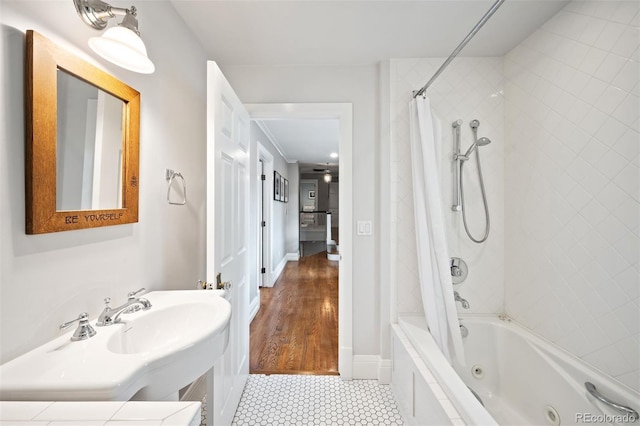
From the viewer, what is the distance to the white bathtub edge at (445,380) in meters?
1.00

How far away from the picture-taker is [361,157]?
6.38 feet

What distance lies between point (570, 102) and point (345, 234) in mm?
1488

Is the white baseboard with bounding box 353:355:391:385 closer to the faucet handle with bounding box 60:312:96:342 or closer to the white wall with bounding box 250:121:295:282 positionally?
the faucet handle with bounding box 60:312:96:342

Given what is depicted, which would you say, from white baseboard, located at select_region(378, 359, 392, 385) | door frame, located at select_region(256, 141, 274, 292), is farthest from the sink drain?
door frame, located at select_region(256, 141, 274, 292)

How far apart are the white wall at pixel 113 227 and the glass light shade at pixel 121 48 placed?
12 centimetres

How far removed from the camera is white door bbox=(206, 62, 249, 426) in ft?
4.06

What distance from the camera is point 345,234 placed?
1940mm

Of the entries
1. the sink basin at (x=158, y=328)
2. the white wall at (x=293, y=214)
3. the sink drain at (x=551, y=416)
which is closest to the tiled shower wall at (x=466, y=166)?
the sink drain at (x=551, y=416)

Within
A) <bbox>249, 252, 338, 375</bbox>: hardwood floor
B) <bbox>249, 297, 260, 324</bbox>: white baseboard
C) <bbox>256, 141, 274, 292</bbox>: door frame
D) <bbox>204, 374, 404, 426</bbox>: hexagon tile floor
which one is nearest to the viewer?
<bbox>204, 374, 404, 426</bbox>: hexagon tile floor

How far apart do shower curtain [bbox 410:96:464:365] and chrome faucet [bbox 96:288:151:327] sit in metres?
1.53

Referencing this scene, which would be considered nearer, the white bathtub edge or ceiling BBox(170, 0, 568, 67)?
the white bathtub edge

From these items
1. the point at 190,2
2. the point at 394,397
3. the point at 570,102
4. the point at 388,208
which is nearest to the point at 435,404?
the point at 394,397

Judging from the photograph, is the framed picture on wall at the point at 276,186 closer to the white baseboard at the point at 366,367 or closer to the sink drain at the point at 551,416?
the white baseboard at the point at 366,367

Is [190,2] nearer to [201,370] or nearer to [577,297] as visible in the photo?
[201,370]
